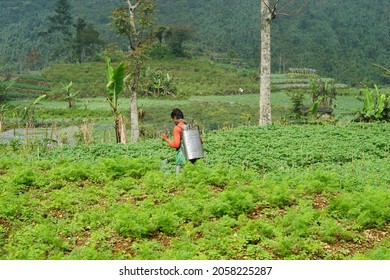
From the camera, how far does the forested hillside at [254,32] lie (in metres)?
75.2

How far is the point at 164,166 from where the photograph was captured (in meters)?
10.8

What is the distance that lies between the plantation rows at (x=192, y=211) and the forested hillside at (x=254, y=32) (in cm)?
5709

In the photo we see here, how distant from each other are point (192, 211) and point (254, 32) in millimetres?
85779

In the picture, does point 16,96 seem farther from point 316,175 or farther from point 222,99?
point 316,175

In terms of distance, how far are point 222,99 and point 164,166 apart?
31.1 m

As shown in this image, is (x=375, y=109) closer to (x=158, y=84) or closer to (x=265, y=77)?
(x=265, y=77)

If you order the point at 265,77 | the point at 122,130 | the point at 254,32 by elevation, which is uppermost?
the point at 254,32

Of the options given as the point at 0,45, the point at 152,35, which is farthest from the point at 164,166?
the point at 0,45

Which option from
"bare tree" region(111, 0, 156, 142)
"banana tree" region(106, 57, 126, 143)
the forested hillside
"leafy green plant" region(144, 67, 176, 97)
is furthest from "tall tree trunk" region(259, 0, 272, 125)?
the forested hillside

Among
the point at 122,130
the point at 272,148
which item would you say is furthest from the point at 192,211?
the point at 122,130

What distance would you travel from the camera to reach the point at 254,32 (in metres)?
91.0

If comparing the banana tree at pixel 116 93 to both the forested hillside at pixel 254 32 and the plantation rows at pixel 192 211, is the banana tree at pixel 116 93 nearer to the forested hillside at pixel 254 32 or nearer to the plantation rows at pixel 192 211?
the plantation rows at pixel 192 211

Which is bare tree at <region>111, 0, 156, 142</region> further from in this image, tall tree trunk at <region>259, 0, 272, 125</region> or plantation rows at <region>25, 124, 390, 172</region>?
plantation rows at <region>25, 124, 390, 172</region>
